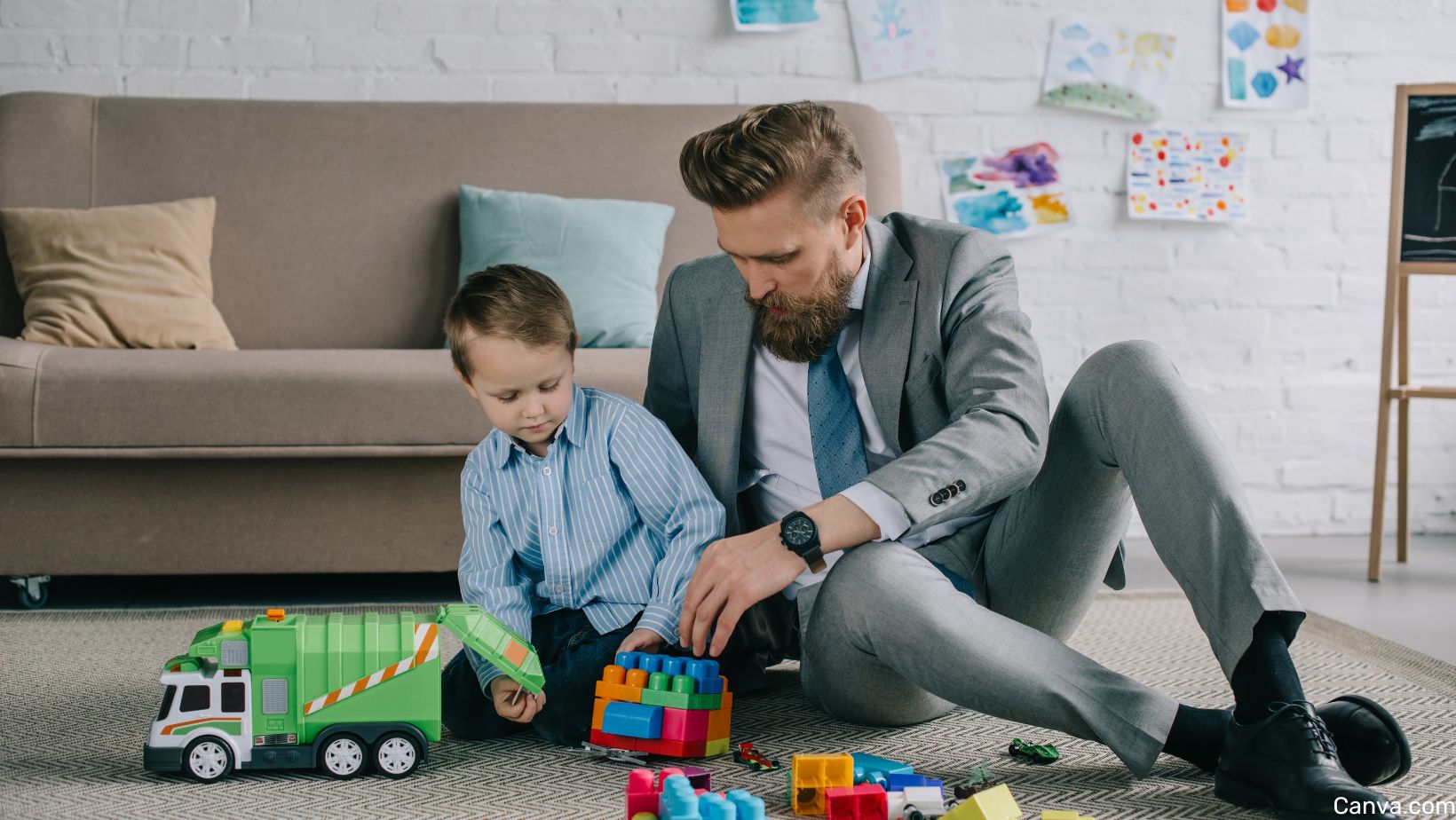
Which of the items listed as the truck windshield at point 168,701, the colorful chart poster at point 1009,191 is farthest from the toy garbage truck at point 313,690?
the colorful chart poster at point 1009,191

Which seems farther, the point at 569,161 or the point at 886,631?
the point at 569,161

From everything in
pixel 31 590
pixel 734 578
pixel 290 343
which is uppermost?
pixel 290 343

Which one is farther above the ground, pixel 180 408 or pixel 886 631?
pixel 180 408

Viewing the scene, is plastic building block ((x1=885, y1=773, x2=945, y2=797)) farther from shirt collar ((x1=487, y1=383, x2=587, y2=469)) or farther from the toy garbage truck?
shirt collar ((x1=487, y1=383, x2=587, y2=469))

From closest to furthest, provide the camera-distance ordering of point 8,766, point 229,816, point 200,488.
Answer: point 229,816 < point 8,766 < point 200,488

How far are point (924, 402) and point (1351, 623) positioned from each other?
1.14 m

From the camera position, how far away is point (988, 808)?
104 cm

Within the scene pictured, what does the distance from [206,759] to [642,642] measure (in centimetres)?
45

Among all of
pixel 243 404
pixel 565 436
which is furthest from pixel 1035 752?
pixel 243 404

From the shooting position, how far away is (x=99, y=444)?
212 centimetres

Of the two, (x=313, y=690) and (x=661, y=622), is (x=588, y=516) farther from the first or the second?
(x=313, y=690)

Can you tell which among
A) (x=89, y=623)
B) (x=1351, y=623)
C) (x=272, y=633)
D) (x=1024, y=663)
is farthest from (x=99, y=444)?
(x=1351, y=623)

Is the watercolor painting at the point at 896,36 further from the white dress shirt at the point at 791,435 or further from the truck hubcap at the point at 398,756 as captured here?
the truck hubcap at the point at 398,756

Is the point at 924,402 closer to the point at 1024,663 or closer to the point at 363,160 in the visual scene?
→ the point at 1024,663
